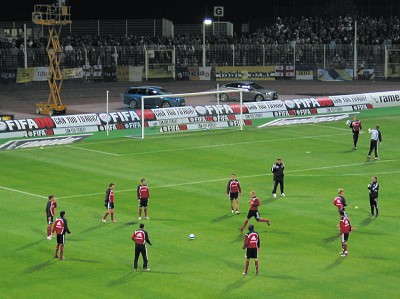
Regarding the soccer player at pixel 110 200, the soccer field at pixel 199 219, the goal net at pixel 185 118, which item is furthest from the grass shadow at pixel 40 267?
the goal net at pixel 185 118

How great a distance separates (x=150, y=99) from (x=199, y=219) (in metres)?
33.2

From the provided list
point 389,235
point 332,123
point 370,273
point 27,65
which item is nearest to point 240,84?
point 332,123

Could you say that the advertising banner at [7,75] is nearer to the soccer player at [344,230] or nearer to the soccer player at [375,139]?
the soccer player at [375,139]

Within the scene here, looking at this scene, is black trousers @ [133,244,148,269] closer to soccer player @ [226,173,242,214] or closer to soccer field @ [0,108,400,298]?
soccer field @ [0,108,400,298]

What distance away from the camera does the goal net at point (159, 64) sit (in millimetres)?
87156

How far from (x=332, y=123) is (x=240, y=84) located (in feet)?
38.4

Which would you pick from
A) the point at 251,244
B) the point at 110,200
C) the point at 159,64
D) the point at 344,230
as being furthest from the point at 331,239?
the point at 159,64

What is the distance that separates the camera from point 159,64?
87938 millimetres

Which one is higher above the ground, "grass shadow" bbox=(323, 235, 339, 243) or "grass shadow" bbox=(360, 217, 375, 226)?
"grass shadow" bbox=(360, 217, 375, 226)

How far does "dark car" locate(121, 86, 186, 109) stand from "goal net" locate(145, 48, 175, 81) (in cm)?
1746

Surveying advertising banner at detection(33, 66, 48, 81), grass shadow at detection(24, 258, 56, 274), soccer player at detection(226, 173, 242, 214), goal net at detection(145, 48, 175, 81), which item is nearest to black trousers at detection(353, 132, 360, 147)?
soccer player at detection(226, 173, 242, 214)

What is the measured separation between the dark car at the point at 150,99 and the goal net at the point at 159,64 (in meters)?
17.5

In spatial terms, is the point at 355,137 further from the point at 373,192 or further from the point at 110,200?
the point at 110,200

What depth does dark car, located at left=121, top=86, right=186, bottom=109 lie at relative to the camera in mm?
67938
